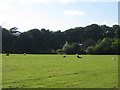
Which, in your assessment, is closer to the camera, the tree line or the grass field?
the grass field

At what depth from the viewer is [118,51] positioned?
87688mm

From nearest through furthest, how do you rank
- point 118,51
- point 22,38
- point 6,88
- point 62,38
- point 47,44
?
point 6,88 < point 118,51 < point 22,38 < point 47,44 < point 62,38

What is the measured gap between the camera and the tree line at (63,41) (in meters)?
92.8

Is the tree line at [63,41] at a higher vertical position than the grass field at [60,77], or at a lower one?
higher

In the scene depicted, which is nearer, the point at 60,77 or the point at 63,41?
the point at 60,77

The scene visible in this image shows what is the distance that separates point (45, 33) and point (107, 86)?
10356 cm

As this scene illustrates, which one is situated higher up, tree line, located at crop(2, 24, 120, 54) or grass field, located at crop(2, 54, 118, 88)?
tree line, located at crop(2, 24, 120, 54)

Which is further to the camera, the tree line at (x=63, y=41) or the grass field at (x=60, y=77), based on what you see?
the tree line at (x=63, y=41)

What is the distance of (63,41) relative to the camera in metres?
119

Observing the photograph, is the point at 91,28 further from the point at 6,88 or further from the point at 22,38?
the point at 6,88

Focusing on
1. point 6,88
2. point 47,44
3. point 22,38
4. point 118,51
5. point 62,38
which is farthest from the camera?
point 62,38

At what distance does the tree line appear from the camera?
305ft

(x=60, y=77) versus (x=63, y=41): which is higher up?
(x=63, y=41)

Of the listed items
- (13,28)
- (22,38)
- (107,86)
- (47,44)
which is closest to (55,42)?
(47,44)
